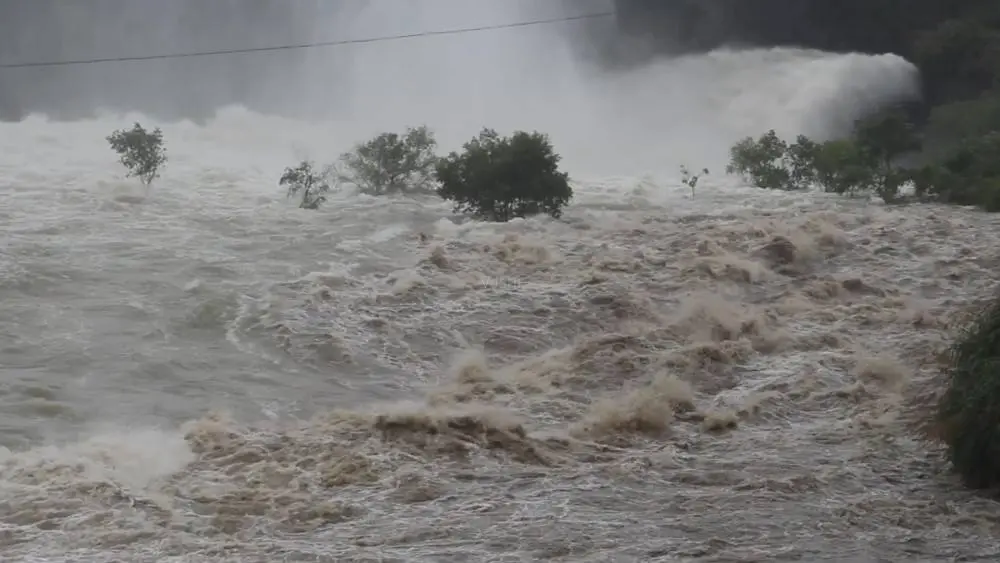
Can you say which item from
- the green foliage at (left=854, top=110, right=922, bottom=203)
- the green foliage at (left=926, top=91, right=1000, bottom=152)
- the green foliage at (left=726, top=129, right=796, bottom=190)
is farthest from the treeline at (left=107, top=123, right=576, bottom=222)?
the green foliage at (left=926, top=91, right=1000, bottom=152)

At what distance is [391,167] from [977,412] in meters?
17.8

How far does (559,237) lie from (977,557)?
41.6 feet

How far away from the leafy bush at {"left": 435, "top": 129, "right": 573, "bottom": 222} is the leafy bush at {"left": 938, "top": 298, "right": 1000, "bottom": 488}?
12905mm

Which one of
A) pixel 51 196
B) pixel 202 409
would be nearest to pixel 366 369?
pixel 202 409

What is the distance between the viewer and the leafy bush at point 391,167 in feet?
82.0

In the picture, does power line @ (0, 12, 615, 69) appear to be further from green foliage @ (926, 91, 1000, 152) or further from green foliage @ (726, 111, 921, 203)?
green foliage @ (726, 111, 921, 203)

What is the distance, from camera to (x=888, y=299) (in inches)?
590

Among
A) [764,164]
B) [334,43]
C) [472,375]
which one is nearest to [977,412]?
[472,375]

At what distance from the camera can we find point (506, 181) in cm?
2200

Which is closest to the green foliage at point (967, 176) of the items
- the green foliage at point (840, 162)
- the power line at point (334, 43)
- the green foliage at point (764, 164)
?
the green foliage at point (840, 162)

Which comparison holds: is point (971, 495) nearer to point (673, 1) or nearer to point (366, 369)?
Answer: point (366, 369)

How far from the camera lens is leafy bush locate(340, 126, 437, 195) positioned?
25.0m

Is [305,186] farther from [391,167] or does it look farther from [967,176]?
[967,176]

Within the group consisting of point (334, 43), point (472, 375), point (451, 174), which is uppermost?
point (334, 43)
